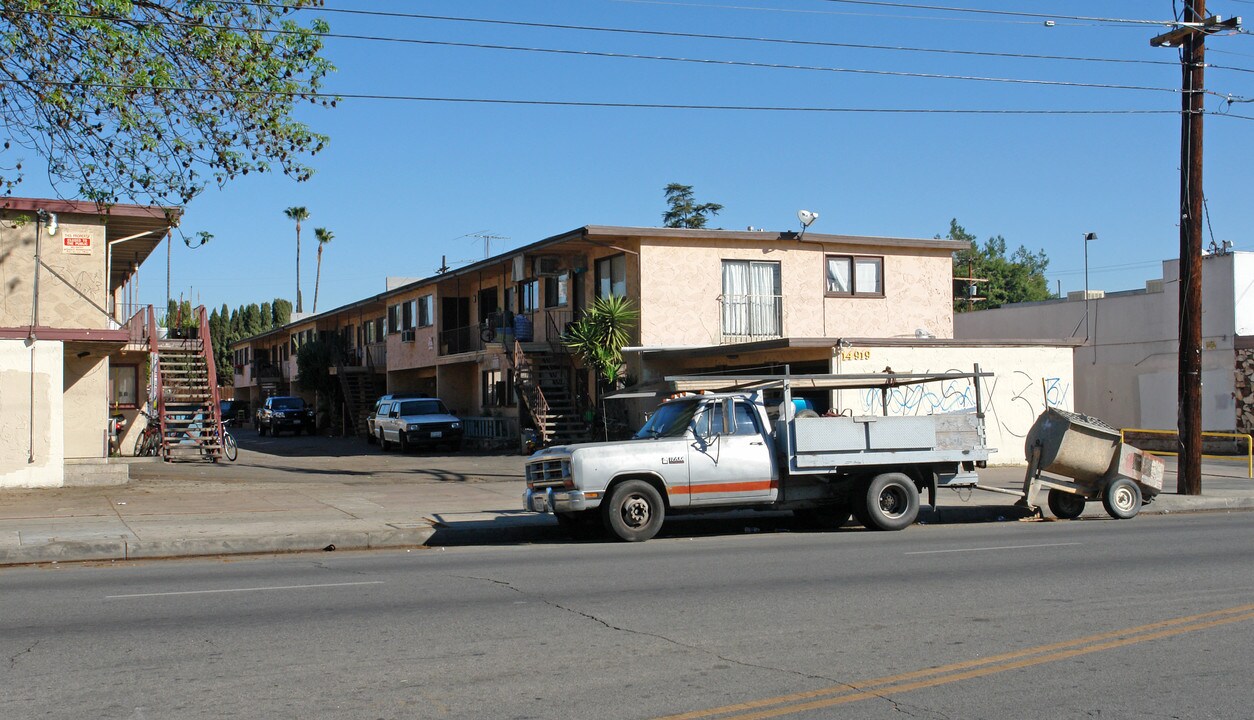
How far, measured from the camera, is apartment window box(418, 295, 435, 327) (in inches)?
1681

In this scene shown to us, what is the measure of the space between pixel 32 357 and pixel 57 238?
338 centimetres

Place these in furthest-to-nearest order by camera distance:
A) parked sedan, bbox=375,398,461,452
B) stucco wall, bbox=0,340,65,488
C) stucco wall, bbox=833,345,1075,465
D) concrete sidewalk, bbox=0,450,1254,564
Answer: parked sedan, bbox=375,398,461,452, stucco wall, bbox=833,345,1075,465, stucco wall, bbox=0,340,65,488, concrete sidewalk, bbox=0,450,1254,564

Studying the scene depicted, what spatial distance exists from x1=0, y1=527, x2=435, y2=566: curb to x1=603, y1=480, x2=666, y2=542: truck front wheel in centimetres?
268

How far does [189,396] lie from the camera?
31.4m

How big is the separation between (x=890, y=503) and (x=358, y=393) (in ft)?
123

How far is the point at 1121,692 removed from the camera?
659 centimetres

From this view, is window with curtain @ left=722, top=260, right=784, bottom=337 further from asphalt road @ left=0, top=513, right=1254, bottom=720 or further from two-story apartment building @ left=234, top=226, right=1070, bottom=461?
asphalt road @ left=0, top=513, right=1254, bottom=720

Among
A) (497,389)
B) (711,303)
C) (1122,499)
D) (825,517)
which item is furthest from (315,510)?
(497,389)

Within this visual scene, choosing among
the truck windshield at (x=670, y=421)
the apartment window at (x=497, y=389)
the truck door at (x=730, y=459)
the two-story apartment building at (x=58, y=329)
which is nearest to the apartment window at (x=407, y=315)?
the apartment window at (x=497, y=389)

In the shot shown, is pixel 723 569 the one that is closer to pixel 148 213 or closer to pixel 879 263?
pixel 148 213

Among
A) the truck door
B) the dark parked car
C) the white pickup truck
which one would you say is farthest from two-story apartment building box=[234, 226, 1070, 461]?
the dark parked car

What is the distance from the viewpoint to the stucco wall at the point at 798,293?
30.0 metres

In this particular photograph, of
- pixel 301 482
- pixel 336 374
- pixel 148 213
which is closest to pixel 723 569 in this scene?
pixel 301 482

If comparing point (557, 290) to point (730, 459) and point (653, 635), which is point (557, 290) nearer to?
point (730, 459)
